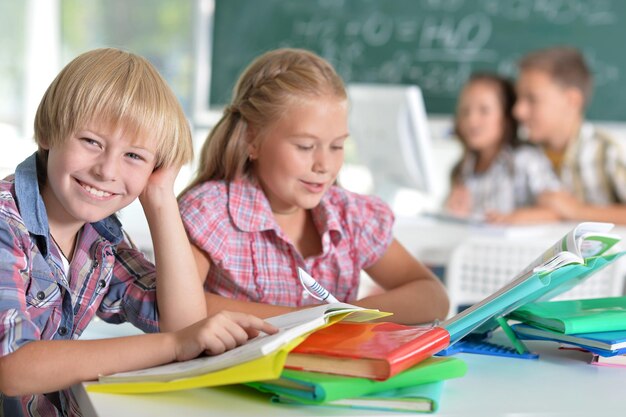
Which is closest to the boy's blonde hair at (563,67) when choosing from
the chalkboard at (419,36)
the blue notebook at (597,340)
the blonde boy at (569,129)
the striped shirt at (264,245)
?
the blonde boy at (569,129)

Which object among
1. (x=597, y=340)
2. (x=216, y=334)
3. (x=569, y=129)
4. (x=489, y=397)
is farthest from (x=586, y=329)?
(x=569, y=129)

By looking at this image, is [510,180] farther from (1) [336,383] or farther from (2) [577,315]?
(1) [336,383]

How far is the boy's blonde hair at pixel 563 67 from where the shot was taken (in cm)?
390

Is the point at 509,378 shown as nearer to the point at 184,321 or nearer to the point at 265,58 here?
the point at 184,321

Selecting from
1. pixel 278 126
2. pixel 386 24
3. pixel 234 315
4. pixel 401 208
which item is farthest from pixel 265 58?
pixel 386 24

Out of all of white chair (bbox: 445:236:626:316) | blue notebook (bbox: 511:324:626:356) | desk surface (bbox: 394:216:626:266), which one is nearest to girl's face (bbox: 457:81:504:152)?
desk surface (bbox: 394:216:626:266)

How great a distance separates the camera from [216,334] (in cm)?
99

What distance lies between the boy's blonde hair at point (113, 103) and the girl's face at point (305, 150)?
334 millimetres

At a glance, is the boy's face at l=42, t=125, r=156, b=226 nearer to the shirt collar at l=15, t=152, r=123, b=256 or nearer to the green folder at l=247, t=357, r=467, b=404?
the shirt collar at l=15, t=152, r=123, b=256

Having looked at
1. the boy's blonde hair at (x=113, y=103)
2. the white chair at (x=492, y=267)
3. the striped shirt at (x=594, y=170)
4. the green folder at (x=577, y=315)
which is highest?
the boy's blonde hair at (x=113, y=103)

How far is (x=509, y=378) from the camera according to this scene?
1.08 m

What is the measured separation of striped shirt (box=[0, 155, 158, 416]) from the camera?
1021mm

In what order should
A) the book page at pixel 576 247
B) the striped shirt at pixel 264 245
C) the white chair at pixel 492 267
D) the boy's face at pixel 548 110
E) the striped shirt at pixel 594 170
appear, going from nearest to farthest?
the book page at pixel 576 247, the striped shirt at pixel 264 245, the white chair at pixel 492 267, the striped shirt at pixel 594 170, the boy's face at pixel 548 110

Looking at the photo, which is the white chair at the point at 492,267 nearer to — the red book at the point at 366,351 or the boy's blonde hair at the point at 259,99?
the boy's blonde hair at the point at 259,99
